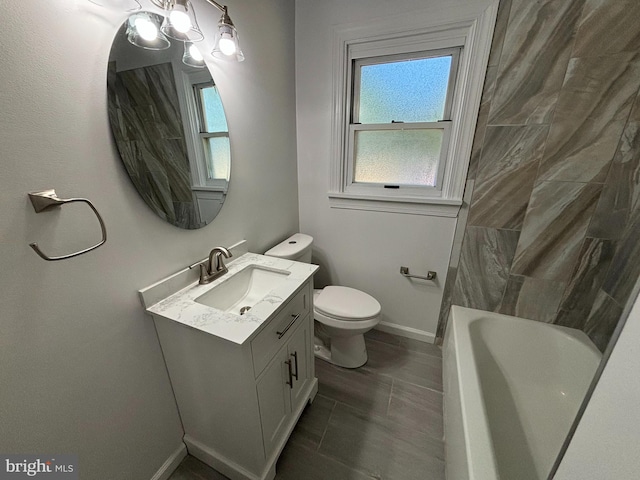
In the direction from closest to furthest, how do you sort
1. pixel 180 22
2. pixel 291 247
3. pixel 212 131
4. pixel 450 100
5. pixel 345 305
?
pixel 180 22 → pixel 212 131 → pixel 450 100 → pixel 345 305 → pixel 291 247

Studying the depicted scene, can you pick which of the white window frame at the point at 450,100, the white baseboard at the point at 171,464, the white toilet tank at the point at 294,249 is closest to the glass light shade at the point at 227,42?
the white window frame at the point at 450,100

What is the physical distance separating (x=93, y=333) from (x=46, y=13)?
2.92ft

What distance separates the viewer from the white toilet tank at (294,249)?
1582 mm

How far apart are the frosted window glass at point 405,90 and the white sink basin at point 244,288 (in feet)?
4.05

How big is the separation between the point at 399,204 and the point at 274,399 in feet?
4.39

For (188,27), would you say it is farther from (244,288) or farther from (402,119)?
(402,119)

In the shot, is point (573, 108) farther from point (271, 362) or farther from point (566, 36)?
point (271, 362)

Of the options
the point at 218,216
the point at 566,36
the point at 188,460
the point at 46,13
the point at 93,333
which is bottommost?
the point at 188,460

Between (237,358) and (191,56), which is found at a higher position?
(191,56)

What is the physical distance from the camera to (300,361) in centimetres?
125

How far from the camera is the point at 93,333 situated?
A: 2.64ft

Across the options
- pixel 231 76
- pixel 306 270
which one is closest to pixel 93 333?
pixel 306 270

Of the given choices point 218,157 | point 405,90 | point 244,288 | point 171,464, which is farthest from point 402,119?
point 171,464

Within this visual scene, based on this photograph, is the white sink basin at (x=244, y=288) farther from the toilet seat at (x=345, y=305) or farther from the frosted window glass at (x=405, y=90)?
the frosted window glass at (x=405, y=90)
